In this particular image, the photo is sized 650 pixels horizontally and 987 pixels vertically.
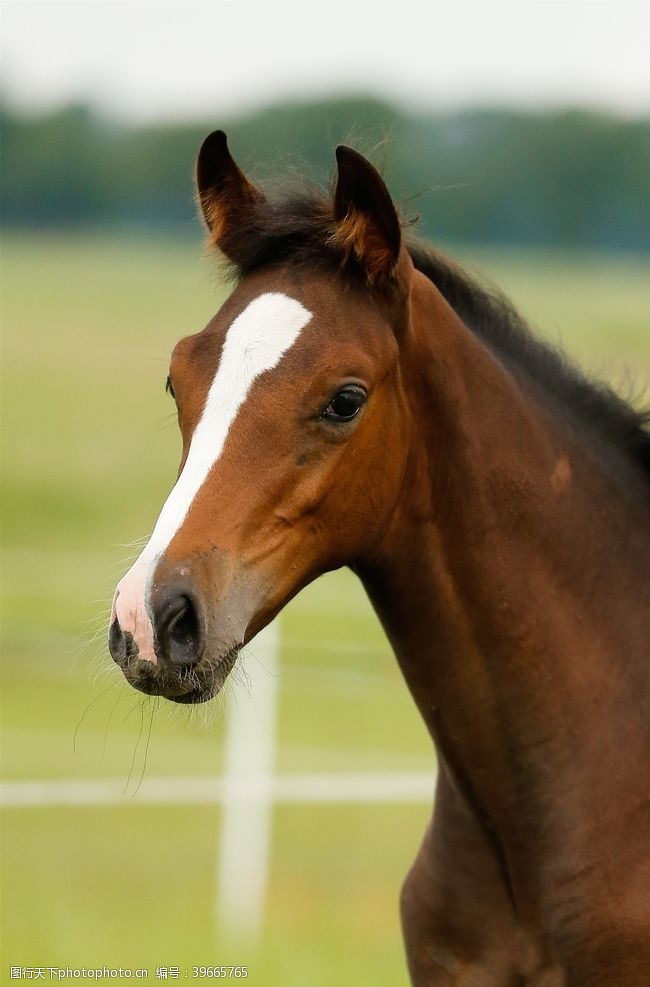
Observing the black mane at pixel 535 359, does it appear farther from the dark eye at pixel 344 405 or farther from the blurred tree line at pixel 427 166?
the blurred tree line at pixel 427 166

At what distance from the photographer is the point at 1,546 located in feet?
71.1

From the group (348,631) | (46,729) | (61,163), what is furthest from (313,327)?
(61,163)

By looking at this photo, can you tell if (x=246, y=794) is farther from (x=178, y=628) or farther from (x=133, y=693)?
(x=178, y=628)

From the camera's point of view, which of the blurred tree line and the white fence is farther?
the blurred tree line

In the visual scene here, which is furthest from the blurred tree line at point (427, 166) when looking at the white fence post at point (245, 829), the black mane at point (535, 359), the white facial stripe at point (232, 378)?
the white facial stripe at point (232, 378)

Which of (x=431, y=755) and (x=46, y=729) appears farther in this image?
(x=46, y=729)

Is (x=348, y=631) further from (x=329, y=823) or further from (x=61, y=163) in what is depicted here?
(x=61, y=163)

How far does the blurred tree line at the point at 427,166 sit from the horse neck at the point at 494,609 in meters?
28.8

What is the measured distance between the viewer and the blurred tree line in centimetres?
3338

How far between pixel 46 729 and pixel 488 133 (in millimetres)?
27401

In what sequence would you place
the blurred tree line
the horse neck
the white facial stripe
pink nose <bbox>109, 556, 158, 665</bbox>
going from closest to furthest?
pink nose <bbox>109, 556, 158, 665</bbox>
the white facial stripe
the horse neck
the blurred tree line

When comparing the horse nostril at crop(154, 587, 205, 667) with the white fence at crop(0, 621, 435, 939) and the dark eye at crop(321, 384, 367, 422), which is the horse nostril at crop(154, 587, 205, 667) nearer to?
the dark eye at crop(321, 384, 367, 422)

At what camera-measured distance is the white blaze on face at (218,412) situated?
2613 mm

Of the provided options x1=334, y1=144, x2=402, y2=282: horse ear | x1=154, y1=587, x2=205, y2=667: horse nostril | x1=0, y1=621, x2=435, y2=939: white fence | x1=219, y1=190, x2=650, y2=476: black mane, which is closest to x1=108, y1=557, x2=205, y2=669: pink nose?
x1=154, y1=587, x2=205, y2=667: horse nostril
